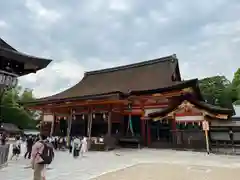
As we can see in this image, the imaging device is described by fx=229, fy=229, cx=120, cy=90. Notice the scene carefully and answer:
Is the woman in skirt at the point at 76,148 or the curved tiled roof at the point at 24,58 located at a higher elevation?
the curved tiled roof at the point at 24,58

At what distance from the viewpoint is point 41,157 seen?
19.2ft

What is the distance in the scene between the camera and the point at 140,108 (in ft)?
64.7

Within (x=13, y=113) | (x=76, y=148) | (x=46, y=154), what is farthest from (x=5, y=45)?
(x=13, y=113)

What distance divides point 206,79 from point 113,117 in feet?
113

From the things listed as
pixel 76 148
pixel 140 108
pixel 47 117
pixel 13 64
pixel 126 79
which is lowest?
pixel 76 148

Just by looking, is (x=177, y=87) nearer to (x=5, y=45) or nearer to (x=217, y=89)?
(x=5, y=45)

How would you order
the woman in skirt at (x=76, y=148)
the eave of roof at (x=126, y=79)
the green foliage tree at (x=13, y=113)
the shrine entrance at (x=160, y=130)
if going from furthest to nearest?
1. the green foliage tree at (x=13, y=113)
2. the eave of roof at (x=126, y=79)
3. the shrine entrance at (x=160, y=130)
4. the woman in skirt at (x=76, y=148)

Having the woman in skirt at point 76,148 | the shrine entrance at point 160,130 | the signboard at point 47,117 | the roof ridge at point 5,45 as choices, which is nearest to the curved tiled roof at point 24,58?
the roof ridge at point 5,45

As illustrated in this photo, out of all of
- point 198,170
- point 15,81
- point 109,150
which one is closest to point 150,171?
point 198,170

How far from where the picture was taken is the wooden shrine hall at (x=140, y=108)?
17.0 meters

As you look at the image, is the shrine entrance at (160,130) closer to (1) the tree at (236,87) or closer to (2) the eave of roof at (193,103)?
(2) the eave of roof at (193,103)

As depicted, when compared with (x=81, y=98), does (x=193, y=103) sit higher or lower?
lower

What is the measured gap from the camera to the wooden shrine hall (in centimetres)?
1697

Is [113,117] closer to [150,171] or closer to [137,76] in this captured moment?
[137,76]
